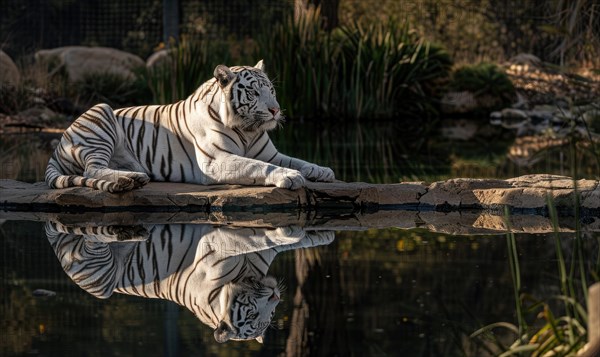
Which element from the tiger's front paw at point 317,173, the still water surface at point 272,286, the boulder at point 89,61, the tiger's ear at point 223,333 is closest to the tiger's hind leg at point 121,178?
the still water surface at point 272,286

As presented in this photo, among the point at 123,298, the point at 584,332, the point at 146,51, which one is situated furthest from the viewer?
the point at 146,51

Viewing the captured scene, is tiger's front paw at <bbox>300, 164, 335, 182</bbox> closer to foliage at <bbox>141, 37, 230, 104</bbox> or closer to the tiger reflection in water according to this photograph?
the tiger reflection in water

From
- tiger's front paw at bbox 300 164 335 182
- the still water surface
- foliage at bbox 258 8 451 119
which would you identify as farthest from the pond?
foliage at bbox 258 8 451 119

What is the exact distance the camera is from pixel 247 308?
15.1 feet

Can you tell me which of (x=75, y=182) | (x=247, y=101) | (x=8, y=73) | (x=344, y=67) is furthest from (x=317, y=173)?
(x=8, y=73)

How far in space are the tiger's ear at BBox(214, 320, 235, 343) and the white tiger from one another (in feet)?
10.3

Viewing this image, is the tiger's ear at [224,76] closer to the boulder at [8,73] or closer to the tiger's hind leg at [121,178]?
the tiger's hind leg at [121,178]

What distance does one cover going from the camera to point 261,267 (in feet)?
18.0

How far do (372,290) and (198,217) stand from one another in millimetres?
2418

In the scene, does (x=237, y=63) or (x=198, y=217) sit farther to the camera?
(x=237, y=63)

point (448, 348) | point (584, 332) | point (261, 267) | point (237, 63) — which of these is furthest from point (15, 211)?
point (237, 63)

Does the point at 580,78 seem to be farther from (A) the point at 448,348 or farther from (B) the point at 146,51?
(B) the point at 146,51

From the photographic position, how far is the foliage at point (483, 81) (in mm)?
18688

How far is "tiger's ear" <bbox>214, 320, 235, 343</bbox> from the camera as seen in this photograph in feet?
13.5
